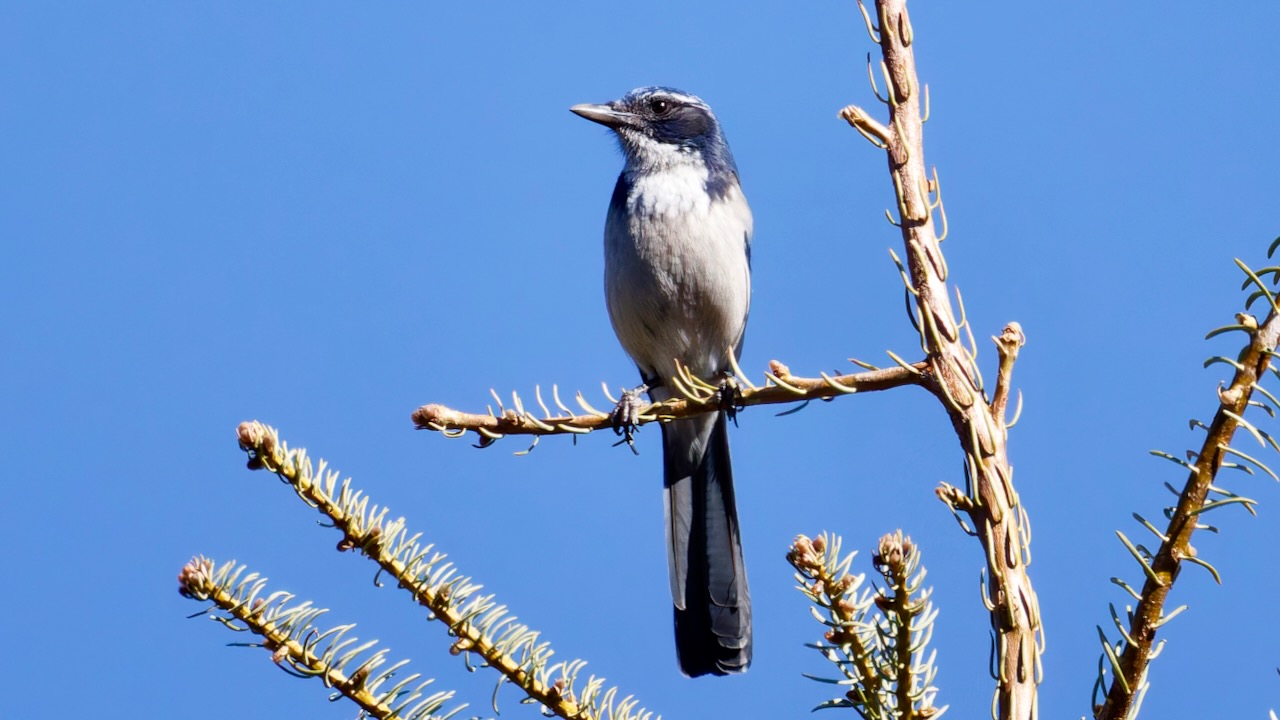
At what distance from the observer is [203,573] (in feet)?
5.93

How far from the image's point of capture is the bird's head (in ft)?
16.5

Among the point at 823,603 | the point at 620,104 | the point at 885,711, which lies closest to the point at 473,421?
the point at 823,603

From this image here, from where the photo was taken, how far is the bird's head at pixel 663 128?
198 inches

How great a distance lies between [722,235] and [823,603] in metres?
2.92

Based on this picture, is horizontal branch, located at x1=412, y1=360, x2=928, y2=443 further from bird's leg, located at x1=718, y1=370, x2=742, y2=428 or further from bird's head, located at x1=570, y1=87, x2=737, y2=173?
bird's head, located at x1=570, y1=87, x2=737, y2=173

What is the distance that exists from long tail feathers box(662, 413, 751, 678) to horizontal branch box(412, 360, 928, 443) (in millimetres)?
1786

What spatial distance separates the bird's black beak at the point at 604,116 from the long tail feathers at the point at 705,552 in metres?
1.43

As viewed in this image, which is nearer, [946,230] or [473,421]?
[946,230]

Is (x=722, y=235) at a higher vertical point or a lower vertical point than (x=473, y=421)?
higher

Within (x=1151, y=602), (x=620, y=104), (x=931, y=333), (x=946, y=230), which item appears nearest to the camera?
(x=1151, y=602)

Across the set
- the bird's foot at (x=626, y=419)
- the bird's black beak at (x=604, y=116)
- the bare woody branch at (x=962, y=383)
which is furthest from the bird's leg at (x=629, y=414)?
the bird's black beak at (x=604, y=116)

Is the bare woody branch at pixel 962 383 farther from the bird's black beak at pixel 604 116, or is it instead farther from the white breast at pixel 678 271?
the bird's black beak at pixel 604 116

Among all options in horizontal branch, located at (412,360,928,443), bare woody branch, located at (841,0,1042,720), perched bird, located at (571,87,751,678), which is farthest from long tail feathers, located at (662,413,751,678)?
bare woody branch, located at (841,0,1042,720)

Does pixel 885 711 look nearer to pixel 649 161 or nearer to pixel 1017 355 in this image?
pixel 1017 355
